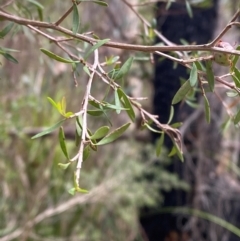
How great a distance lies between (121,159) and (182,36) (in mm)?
581

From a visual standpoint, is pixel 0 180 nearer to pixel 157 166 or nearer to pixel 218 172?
pixel 157 166

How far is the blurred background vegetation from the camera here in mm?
1639

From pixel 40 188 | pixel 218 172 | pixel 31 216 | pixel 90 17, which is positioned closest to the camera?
pixel 31 216

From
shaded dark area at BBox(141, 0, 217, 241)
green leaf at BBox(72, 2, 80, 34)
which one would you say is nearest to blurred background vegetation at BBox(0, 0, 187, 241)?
shaded dark area at BBox(141, 0, 217, 241)

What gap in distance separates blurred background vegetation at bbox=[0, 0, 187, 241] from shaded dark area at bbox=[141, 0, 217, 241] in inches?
2.3

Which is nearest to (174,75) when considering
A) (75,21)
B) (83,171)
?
(83,171)

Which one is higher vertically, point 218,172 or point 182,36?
point 182,36

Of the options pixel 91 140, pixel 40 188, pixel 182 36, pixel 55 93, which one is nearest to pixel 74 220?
pixel 40 188

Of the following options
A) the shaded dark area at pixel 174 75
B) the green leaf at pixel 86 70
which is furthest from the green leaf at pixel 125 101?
the shaded dark area at pixel 174 75

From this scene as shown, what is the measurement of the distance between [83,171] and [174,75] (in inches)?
21.7

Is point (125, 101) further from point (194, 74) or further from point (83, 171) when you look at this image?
point (83, 171)

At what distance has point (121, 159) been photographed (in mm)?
1928

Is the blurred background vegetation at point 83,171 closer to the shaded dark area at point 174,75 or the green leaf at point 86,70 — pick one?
the shaded dark area at point 174,75

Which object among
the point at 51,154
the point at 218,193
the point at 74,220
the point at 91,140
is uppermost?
the point at 91,140
